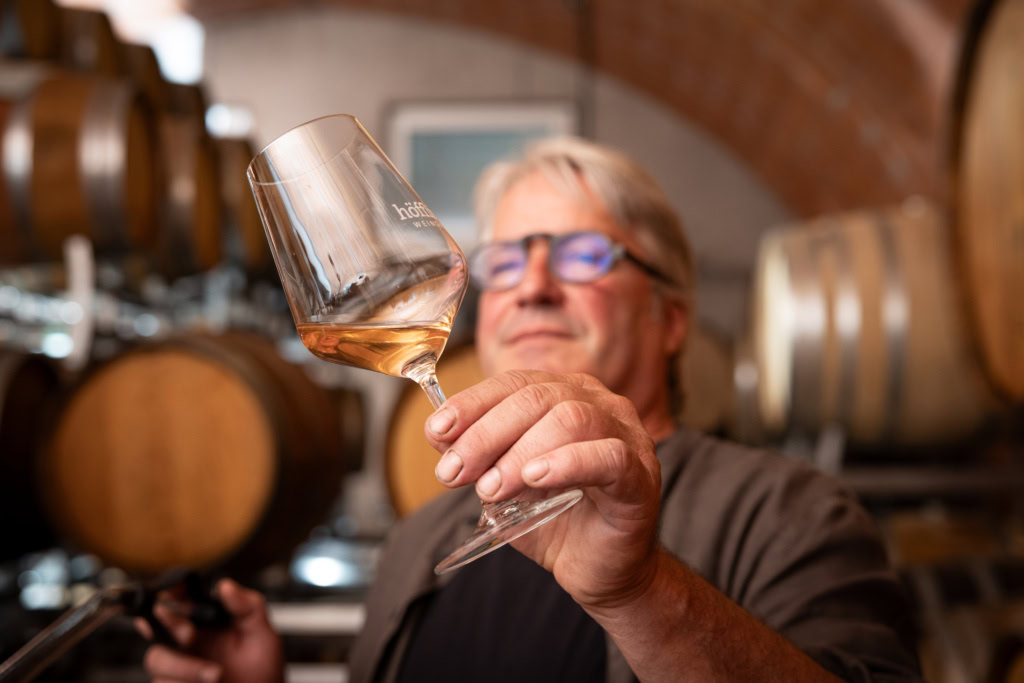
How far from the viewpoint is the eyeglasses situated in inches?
50.3

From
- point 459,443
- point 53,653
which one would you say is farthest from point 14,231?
point 459,443

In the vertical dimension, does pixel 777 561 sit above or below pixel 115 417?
above

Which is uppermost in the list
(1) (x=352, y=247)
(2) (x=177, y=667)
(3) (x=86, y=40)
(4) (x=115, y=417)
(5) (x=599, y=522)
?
(3) (x=86, y=40)

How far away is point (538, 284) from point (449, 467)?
66 centimetres

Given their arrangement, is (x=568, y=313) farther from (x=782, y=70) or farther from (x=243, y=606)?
(x=782, y=70)

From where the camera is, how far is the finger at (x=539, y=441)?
60 cm

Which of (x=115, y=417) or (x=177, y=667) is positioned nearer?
(x=177, y=667)

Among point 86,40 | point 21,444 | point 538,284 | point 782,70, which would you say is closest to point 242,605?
point 538,284

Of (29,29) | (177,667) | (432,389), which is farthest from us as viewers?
(29,29)

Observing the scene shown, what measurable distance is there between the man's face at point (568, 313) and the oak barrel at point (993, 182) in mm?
738

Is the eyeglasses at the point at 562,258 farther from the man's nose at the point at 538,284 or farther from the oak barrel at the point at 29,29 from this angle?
the oak barrel at the point at 29,29

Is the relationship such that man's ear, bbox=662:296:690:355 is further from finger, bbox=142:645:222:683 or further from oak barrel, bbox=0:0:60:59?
oak barrel, bbox=0:0:60:59

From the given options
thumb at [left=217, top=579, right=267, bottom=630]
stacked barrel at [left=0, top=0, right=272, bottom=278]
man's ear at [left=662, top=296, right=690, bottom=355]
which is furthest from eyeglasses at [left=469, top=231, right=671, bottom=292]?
stacked barrel at [left=0, top=0, right=272, bottom=278]

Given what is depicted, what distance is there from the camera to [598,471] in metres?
0.61
